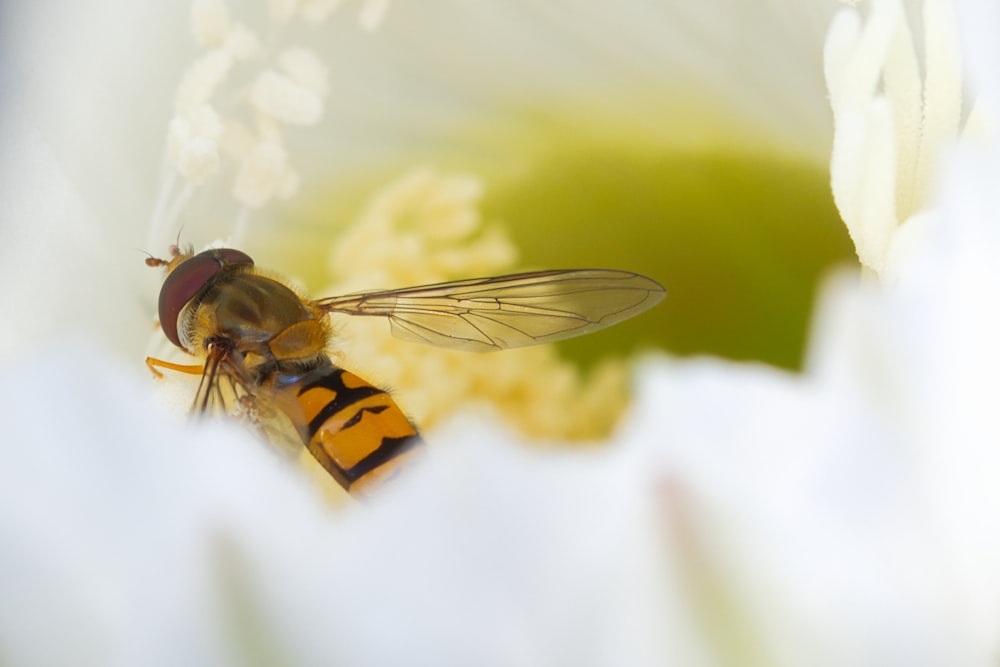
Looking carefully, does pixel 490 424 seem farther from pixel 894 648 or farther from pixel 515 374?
pixel 515 374

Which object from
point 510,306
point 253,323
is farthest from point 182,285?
point 510,306

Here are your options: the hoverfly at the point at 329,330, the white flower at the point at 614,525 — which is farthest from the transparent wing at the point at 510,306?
the white flower at the point at 614,525

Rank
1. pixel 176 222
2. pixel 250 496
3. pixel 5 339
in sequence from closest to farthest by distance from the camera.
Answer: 1. pixel 250 496
2. pixel 5 339
3. pixel 176 222

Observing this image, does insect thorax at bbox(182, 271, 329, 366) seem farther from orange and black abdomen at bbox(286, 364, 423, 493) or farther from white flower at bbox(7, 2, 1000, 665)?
white flower at bbox(7, 2, 1000, 665)

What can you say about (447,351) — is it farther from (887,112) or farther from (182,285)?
(887,112)

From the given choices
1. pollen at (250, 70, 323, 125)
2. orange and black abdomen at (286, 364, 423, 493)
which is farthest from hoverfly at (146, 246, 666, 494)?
pollen at (250, 70, 323, 125)

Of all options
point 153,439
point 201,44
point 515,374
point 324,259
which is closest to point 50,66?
point 201,44
